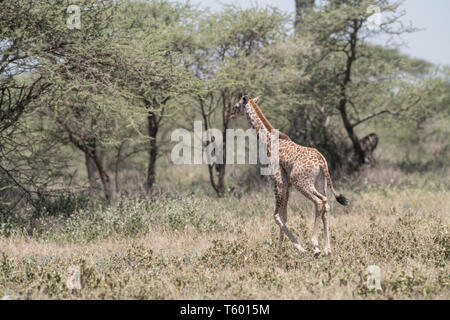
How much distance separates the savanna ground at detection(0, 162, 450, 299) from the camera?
5.04m

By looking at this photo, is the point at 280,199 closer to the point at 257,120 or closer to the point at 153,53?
the point at 257,120

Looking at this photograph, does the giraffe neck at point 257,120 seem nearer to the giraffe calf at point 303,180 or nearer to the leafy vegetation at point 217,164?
the giraffe calf at point 303,180

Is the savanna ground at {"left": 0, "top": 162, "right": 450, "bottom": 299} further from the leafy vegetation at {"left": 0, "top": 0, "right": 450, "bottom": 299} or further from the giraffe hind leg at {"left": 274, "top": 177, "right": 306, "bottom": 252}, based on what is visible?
the giraffe hind leg at {"left": 274, "top": 177, "right": 306, "bottom": 252}

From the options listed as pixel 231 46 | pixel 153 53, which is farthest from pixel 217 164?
pixel 153 53

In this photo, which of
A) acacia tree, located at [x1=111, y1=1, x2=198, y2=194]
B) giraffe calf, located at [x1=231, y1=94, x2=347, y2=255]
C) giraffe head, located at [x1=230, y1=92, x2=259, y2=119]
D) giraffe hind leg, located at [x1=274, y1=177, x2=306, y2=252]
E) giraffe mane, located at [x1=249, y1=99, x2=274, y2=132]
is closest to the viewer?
giraffe calf, located at [x1=231, y1=94, x2=347, y2=255]

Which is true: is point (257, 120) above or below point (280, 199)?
above

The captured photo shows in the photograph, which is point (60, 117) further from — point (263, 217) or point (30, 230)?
point (263, 217)

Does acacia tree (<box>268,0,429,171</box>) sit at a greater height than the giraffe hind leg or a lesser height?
greater

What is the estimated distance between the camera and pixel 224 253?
6.37 meters

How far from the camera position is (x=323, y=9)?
1377cm

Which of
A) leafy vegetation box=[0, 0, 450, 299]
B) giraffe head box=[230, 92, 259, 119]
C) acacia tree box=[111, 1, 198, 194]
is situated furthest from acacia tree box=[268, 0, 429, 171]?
giraffe head box=[230, 92, 259, 119]

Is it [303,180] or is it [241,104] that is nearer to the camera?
[303,180]
